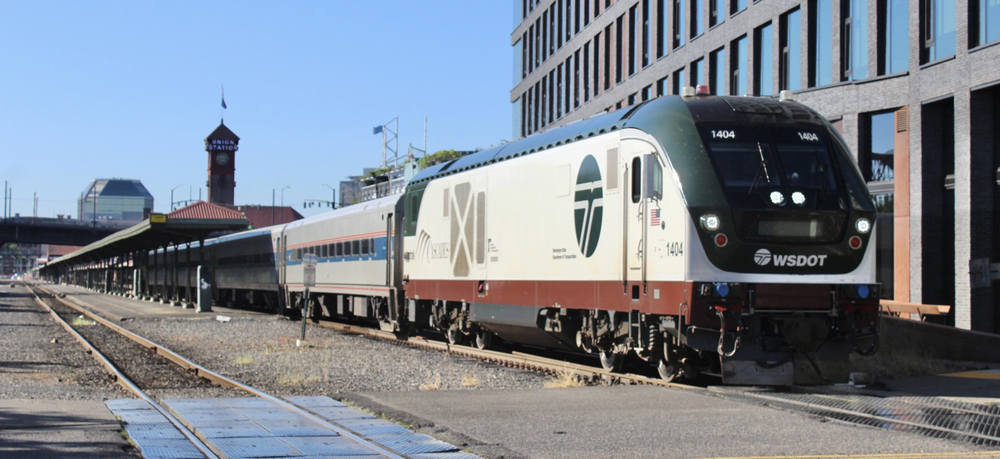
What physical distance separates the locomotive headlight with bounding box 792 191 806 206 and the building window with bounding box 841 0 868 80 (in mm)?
14460

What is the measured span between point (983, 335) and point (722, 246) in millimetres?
7818

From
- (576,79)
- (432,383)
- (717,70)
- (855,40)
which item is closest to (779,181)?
(432,383)

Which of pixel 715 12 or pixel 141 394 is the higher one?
pixel 715 12

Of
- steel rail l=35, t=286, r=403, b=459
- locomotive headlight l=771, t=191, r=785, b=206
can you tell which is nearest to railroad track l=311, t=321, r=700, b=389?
locomotive headlight l=771, t=191, r=785, b=206

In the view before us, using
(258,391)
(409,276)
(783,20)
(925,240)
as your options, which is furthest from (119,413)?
(783,20)

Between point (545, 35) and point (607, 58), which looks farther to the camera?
point (545, 35)

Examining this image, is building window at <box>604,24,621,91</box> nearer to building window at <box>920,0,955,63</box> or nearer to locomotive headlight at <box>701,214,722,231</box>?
building window at <box>920,0,955,63</box>

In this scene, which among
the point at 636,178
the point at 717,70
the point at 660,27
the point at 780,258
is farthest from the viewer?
Result: the point at 660,27

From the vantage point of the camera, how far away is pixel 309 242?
34.3 metres

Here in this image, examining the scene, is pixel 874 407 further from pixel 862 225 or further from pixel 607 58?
pixel 607 58

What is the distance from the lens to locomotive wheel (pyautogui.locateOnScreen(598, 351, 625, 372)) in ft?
49.4

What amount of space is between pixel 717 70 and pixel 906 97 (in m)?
9.48

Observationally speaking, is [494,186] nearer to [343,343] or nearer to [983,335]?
[343,343]

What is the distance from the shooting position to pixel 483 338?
20297 mm
